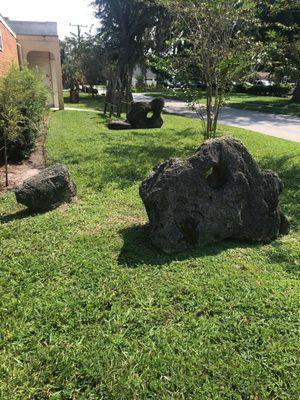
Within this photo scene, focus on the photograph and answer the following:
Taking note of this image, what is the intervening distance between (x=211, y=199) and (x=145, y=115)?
35.3 feet

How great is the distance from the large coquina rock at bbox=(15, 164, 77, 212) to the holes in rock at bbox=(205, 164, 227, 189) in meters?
2.30

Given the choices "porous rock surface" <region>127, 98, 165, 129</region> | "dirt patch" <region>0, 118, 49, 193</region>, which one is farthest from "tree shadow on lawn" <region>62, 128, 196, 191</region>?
"porous rock surface" <region>127, 98, 165, 129</region>

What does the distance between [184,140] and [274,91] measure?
110ft

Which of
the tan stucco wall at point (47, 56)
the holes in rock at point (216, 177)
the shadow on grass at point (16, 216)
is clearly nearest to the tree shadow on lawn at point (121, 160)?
the shadow on grass at point (16, 216)

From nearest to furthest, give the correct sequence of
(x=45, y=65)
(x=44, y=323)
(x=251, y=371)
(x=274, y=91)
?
(x=251, y=371), (x=44, y=323), (x=45, y=65), (x=274, y=91)

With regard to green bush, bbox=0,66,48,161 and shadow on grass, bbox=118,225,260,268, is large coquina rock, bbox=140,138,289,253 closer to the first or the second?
shadow on grass, bbox=118,225,260,268

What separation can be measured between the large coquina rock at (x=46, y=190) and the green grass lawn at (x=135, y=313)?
9.4 inches

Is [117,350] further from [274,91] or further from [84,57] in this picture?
[274,91]

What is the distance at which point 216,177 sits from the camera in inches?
188

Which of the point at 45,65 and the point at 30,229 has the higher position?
the point at 45,65

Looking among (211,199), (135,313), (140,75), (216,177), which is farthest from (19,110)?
(140,75)

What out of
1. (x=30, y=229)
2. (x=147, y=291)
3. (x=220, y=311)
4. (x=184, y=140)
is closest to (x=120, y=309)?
(x=147, y=291)

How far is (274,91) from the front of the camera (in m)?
41.1

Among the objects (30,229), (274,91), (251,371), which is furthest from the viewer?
(274,91)
